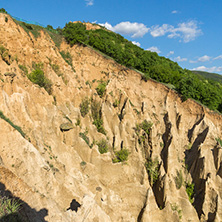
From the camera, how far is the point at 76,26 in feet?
95.5

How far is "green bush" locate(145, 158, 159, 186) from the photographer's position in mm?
17609

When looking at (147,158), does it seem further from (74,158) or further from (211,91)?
(211,91)

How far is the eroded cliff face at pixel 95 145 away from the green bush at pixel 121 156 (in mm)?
628

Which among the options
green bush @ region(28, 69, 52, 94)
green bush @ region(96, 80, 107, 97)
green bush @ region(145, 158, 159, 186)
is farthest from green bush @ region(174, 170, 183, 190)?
green bush @ region(28, 69, 52, 94)

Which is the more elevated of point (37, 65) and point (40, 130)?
point (37, 65)

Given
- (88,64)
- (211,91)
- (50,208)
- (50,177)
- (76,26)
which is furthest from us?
(76,26)

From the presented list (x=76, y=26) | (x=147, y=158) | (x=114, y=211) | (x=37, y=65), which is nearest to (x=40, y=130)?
(x=114, y=211)

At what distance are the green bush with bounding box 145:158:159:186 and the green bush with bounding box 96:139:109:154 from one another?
4.75 m

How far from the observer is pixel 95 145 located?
15.8 meters

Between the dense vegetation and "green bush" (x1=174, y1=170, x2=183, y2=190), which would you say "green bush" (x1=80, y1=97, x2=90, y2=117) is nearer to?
the dense vegetation

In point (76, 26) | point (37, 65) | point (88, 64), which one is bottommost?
point (37, 65)

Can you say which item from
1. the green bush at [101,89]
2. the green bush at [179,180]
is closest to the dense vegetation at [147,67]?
the green bush at [101,89]

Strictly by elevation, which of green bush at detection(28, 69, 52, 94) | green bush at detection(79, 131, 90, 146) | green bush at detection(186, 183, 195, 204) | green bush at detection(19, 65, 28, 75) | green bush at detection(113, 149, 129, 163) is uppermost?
green bush at detection(19, 65, 28, 75)

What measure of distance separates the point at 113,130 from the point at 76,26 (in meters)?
19.2
